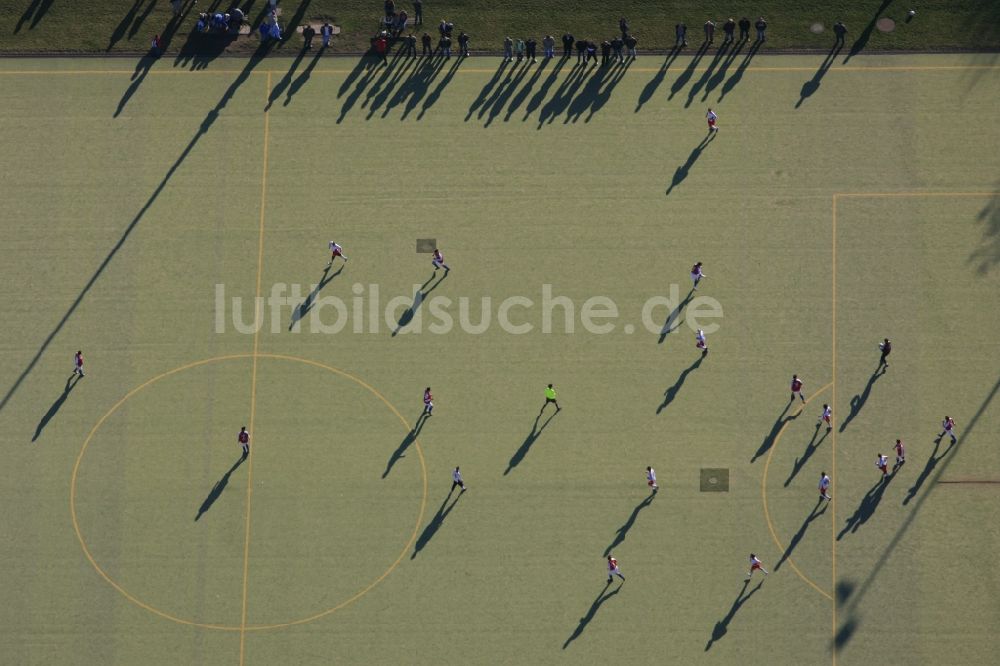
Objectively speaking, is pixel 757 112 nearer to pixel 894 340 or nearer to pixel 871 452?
pixel 894 340

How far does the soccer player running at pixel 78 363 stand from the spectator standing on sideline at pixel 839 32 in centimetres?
4409

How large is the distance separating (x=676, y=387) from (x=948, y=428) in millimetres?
13609

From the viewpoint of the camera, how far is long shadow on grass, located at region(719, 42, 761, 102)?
2657 inches

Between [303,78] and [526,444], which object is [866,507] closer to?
[526,444]

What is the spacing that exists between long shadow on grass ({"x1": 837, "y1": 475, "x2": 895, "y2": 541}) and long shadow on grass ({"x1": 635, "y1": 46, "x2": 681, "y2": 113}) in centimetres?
2372

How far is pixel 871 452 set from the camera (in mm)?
62062

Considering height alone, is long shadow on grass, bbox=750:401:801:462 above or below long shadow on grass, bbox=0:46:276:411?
below

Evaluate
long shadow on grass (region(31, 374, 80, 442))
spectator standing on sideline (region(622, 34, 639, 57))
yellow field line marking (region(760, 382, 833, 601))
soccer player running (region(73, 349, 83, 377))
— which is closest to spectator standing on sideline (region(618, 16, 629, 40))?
spectator standing on sideline (region(622, 34, 639, 57))

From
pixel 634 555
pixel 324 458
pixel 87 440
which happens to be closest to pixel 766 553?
pixel 634 555

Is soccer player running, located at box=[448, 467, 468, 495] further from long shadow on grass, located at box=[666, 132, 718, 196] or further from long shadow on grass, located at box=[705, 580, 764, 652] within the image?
long shadow on grass, located at box=[666, 132, 718, 196]

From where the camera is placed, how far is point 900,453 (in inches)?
2415

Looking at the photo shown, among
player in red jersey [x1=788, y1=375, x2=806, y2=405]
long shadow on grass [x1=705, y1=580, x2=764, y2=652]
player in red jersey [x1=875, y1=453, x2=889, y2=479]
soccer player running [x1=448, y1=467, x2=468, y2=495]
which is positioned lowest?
long shadow on grass [x1=705, y1=580, x2=764, y2=652]

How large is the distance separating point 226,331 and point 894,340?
3480 centimetres

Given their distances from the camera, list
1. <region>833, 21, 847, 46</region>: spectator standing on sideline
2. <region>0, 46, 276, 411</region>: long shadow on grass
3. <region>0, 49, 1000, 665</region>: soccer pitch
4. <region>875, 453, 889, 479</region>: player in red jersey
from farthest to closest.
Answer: <region>833, 21, 847, 46</region>: spectator standing on sideline → <region>0, 46, 276, 411</region>: long shadow on grass → <region>875, 453, 889, 479</region>: player in red jersey → <region>0, 49, 1000, 665</region>: soccer pitch
